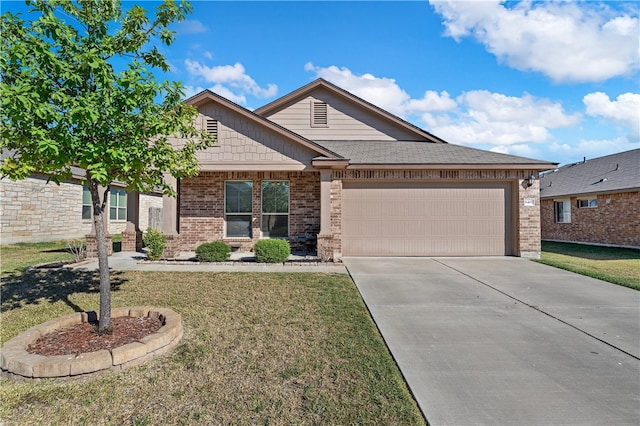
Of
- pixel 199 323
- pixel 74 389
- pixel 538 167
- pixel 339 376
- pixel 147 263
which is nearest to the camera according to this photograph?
pixel 74 389

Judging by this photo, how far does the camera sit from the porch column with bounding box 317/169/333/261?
988 cm

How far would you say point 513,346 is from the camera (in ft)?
13.8

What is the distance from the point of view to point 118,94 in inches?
148

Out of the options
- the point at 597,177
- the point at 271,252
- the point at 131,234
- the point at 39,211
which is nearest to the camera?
the point at 271,252

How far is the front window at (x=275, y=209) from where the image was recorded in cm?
1197

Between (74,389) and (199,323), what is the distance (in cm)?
179

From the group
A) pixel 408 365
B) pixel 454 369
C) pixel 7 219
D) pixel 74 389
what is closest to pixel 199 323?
pixel 74 389

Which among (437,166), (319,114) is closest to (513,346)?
(437,166)

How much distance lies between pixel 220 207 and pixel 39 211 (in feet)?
30.5

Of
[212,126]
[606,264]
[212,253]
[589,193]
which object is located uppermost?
[212,126]

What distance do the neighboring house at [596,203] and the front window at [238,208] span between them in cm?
1615

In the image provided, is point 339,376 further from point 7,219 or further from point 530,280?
point 7,219

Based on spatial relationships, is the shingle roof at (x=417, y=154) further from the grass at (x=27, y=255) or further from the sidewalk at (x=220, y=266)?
the grass at (x=27, y=255)

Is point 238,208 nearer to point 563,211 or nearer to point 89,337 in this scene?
point 89,337
